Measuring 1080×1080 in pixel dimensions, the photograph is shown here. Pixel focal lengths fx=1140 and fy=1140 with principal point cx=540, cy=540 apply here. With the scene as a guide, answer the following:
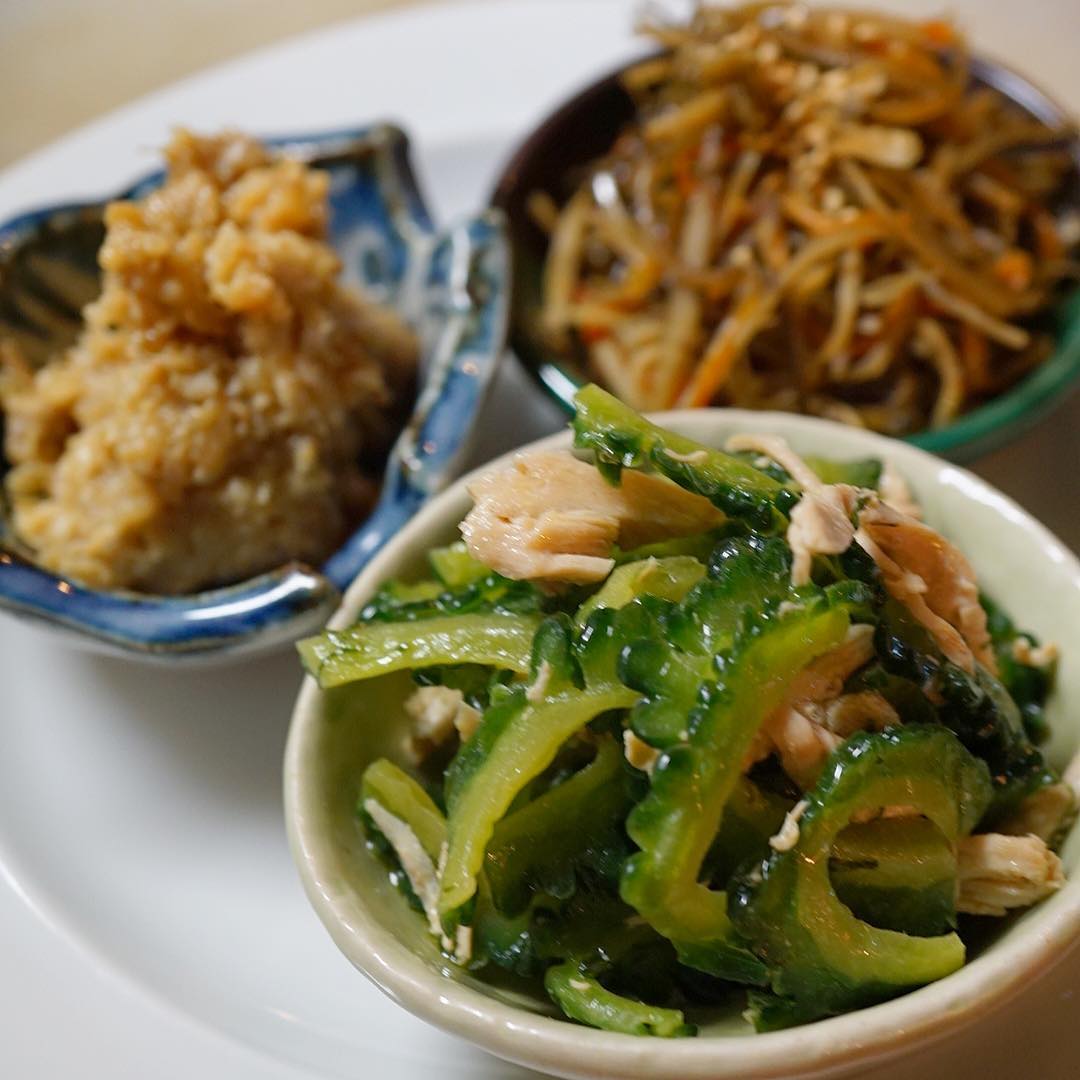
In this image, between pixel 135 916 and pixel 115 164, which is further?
pixel 115 164

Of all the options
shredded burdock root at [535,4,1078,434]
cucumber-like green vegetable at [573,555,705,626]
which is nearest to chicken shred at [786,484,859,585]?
cucumber-like green vegetable at [573,555,705,626]

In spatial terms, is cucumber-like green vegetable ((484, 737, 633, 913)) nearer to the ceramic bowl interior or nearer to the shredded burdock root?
the ceramic bowl interior

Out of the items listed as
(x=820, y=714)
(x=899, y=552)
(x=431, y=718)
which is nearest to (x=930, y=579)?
(x=899, y=552)

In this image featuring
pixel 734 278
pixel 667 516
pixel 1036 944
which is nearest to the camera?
pixel 1036 944

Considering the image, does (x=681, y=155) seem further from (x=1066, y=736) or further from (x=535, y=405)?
(x=1066, y=736)

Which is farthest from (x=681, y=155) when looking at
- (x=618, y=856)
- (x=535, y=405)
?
(x=618, y=856)
